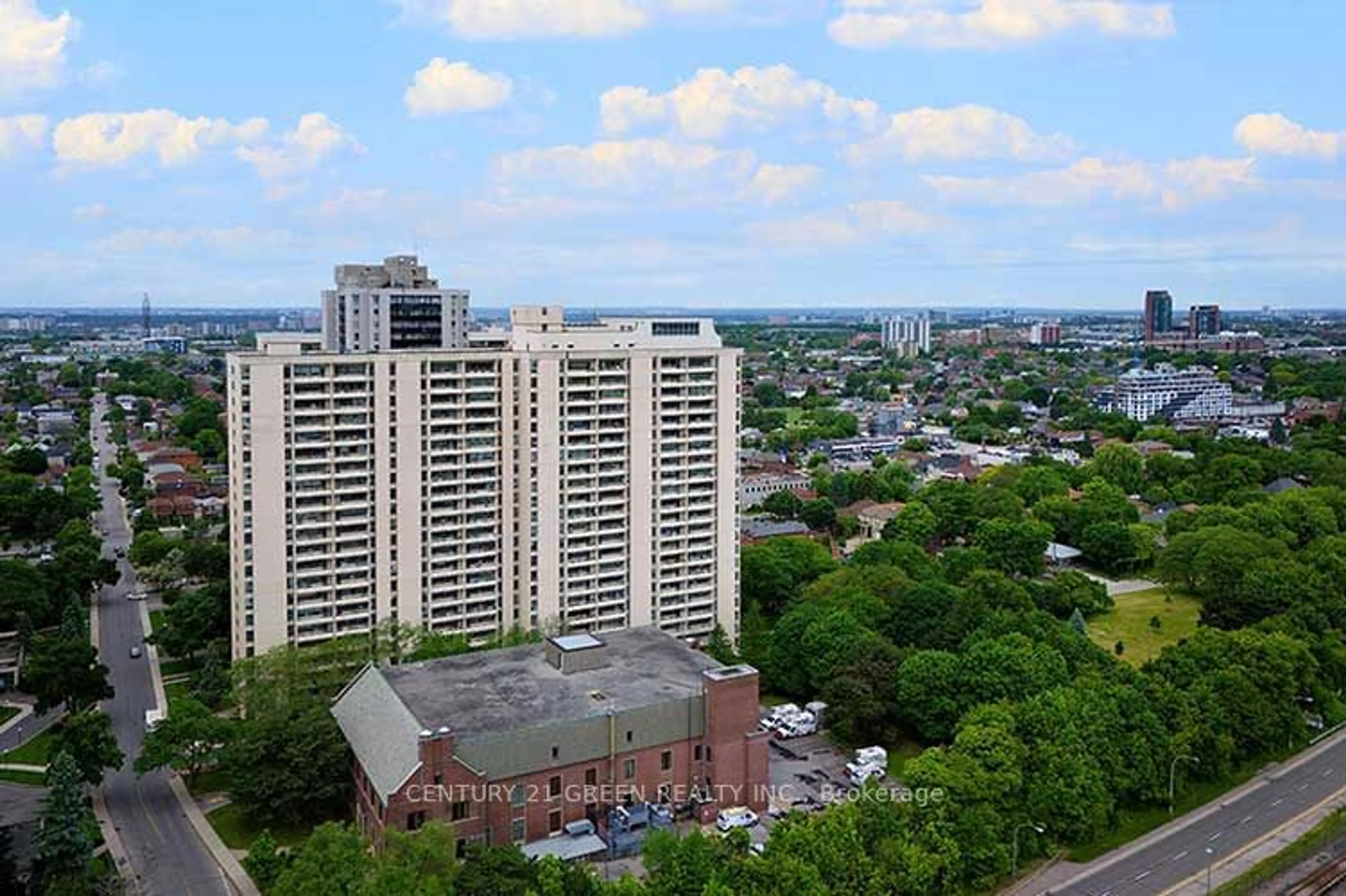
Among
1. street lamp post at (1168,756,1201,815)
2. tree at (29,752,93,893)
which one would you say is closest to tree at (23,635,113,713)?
tree at (29,752,93,893)

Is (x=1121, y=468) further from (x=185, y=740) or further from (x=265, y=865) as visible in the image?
(x=265, y=865)

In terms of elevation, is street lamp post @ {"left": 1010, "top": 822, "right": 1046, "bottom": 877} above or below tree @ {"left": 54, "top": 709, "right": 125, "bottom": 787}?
below

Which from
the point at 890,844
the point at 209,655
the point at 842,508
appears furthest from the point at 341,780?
the point at 842,508

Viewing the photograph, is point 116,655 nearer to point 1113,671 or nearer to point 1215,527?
point 1113,671

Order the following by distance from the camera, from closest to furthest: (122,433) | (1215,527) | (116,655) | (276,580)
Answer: (276,580) → (116,655) → (1215,527) → (122,433)

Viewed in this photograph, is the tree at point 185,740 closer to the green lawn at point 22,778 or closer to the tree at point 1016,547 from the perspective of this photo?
the green lawn at point 22,778

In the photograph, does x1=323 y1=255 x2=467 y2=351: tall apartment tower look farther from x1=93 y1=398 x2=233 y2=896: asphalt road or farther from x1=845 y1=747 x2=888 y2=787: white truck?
x1=845 y1=747 x2=888 y2=787: white truck
